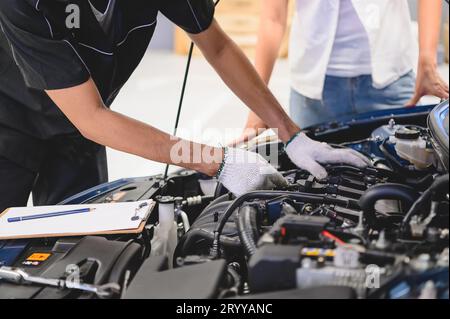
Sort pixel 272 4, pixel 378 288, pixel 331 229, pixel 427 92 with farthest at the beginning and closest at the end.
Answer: pixel 272 4 < pixel 427 92 < pixel 331 229 < pixel 378 288

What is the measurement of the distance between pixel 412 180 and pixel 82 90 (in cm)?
86

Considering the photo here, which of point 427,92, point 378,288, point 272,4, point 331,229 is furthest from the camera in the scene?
point 272,4

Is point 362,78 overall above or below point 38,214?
above

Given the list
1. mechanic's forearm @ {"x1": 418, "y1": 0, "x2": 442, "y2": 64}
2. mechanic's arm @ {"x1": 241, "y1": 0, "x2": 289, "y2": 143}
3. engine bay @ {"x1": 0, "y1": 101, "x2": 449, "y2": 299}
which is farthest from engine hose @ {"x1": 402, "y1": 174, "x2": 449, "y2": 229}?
mechanic's arm @ {"x1": 241, "y1": 0, "x2": 289, "y2": 143}

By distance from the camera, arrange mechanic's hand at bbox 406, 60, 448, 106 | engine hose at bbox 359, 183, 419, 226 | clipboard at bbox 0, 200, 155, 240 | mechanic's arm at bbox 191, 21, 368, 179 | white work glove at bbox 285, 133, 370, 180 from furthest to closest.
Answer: mechanic's hand at bbox 406, 60, 448, 106 → mechanic's arm at bbox 191, 21, 368, 179 → white work glove at bbox 285, 133, 370, 180 → clipboard at bbox 0, 200, 155, 240 → engine hose at bbox 359, 183, 419, 226

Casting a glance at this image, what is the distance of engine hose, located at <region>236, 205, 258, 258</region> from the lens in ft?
4.05

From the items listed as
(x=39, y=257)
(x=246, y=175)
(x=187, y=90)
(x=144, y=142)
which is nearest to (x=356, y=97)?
(x=246, y=175)

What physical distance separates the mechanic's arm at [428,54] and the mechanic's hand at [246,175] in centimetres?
82

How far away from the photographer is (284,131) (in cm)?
195

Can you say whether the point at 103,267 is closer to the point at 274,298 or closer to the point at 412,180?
the point at 274,298

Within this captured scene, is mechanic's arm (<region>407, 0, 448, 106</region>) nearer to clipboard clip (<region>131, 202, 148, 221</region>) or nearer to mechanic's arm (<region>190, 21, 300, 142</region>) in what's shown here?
mechanic's arm (<region>190, 21, 300, 142</region>)

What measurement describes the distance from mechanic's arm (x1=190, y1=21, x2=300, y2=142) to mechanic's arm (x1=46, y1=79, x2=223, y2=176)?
0.39 meters

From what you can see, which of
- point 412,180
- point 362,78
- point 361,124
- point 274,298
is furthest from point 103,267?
point 362,78

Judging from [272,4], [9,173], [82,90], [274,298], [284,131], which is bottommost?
[274,298]
